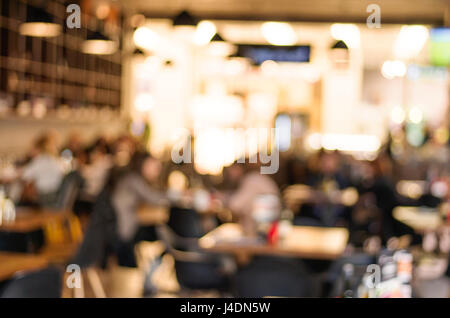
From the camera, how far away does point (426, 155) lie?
536 inches

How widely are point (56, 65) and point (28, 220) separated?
658 centimetres

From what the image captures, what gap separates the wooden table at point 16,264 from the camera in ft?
13.1

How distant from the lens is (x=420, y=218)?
770cm

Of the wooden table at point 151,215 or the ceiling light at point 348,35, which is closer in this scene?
the wooden table at point 151,215

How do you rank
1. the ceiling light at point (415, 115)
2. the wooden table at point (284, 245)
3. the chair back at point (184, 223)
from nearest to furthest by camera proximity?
the wooden table at point (284, 245)
the chair back at point (184, 223)
the ceiling light at point (415, 115)

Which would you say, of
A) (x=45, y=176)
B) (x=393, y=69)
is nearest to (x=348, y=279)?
(x=45, y=176)

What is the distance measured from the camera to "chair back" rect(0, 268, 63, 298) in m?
3.12

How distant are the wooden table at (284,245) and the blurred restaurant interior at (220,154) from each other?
0.07 ft

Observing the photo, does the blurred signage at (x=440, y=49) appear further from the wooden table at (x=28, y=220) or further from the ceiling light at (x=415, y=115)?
the ceiling light at (x=415, y=115)

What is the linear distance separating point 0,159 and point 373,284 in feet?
27.1

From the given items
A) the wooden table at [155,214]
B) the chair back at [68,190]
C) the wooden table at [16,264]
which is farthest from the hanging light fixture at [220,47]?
the wooden table at [16,264]

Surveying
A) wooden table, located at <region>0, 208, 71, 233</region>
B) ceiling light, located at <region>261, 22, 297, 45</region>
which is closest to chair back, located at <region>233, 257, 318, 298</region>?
wooden table, located at <region>0, 208, 71, 233</region>

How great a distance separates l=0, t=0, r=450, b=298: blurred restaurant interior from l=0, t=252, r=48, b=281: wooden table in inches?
0.6

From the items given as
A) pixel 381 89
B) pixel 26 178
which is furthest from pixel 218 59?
pixel 26 178
